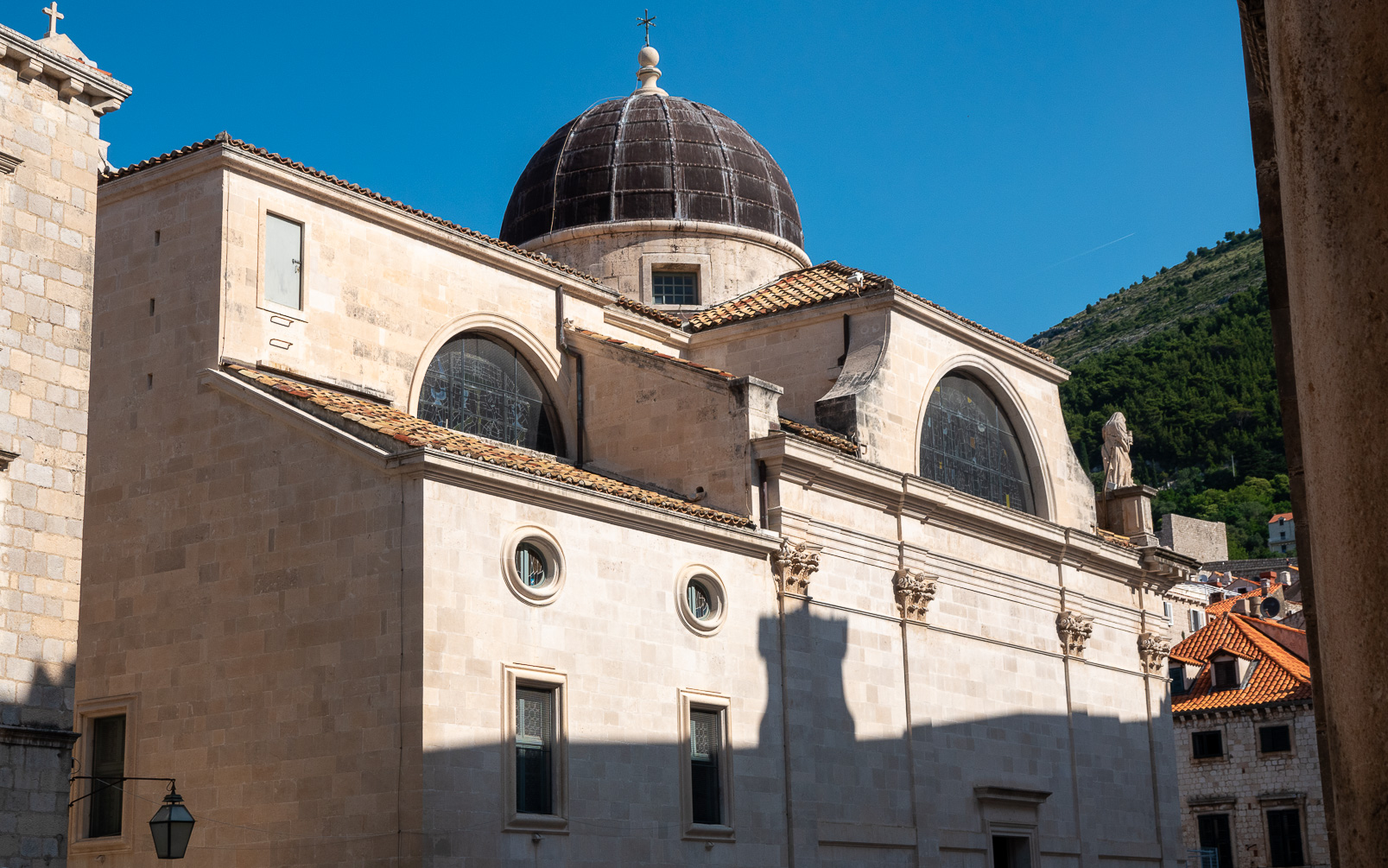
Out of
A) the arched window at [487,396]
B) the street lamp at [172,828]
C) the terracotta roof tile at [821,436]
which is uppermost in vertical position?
the arched window at [487,396]

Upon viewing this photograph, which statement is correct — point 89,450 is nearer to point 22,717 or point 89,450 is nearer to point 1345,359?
point 22,717

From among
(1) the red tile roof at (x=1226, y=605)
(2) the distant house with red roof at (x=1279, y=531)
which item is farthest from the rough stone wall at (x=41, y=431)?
(2) the distant house with red roof at (x=1279, y=531)

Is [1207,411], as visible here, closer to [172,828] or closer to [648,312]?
[648,312]

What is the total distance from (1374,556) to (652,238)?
30158 mm

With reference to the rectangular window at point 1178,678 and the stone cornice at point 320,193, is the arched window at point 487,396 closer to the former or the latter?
the stone cornice at point 320,193

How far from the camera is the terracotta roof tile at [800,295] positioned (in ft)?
92.4

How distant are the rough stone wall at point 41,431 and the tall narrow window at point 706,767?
8.86 meters

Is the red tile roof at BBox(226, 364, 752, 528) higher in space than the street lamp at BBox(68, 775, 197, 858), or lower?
higher

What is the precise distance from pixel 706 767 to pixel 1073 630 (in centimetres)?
1134

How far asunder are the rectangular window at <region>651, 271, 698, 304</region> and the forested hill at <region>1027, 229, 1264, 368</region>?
10045 cm

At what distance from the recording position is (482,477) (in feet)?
60.7

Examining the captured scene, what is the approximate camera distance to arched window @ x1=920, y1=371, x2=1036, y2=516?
28.8m

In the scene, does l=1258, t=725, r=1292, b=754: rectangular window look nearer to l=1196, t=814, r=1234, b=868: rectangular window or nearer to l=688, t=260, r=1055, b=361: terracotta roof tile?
l=1196, t=814, r=1234, b=868: rectangular window

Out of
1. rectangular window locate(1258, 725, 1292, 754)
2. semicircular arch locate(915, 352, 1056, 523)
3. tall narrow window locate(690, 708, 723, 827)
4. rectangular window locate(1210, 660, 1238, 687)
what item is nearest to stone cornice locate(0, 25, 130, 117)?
tall narrow window locate(690, 708, 723, 827)
